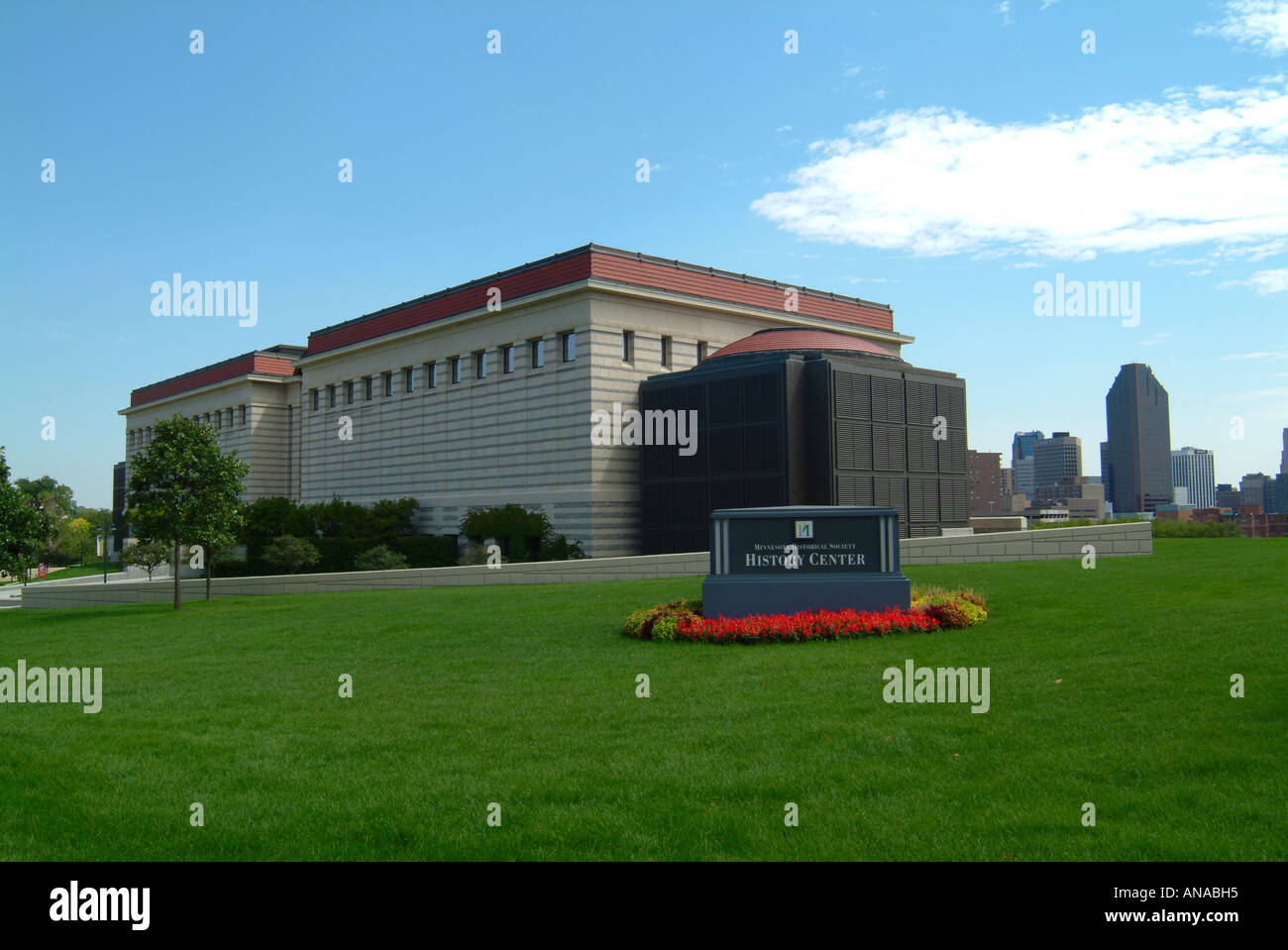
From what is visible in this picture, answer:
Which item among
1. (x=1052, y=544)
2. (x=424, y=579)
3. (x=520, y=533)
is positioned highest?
(x=520, y=533)

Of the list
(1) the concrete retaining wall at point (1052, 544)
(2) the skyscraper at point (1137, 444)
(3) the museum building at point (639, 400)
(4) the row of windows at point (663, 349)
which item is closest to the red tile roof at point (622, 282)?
(3) the museum building at point (639, 400)

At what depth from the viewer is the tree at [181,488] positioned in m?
27.6

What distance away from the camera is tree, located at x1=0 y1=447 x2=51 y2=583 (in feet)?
91.7

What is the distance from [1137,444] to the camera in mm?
155250

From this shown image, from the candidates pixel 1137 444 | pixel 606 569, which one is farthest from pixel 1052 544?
pixel 1137 444

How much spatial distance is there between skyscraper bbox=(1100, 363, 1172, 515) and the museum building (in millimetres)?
124057

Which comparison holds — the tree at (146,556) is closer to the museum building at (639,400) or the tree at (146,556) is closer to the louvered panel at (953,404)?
the museum building at (639,400)

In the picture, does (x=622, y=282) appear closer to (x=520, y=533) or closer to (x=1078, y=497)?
(x=520, y=533)

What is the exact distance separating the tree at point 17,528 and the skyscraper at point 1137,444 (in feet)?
508

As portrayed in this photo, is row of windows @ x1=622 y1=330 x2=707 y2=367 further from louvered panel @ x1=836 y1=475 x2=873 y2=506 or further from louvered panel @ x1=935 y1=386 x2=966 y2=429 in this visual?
louvered panel @ x1=836 y1=475 x2=873 y2=506

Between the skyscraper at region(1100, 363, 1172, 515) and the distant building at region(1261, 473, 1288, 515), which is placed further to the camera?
the skyscraper at region(1100, 363, 1172, 515)

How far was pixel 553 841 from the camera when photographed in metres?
6.80

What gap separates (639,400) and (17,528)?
22.4 meters

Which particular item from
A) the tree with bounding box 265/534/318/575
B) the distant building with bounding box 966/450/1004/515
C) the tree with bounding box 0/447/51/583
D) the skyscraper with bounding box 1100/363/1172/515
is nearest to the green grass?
the tree with bounding box 0/447/51/583
